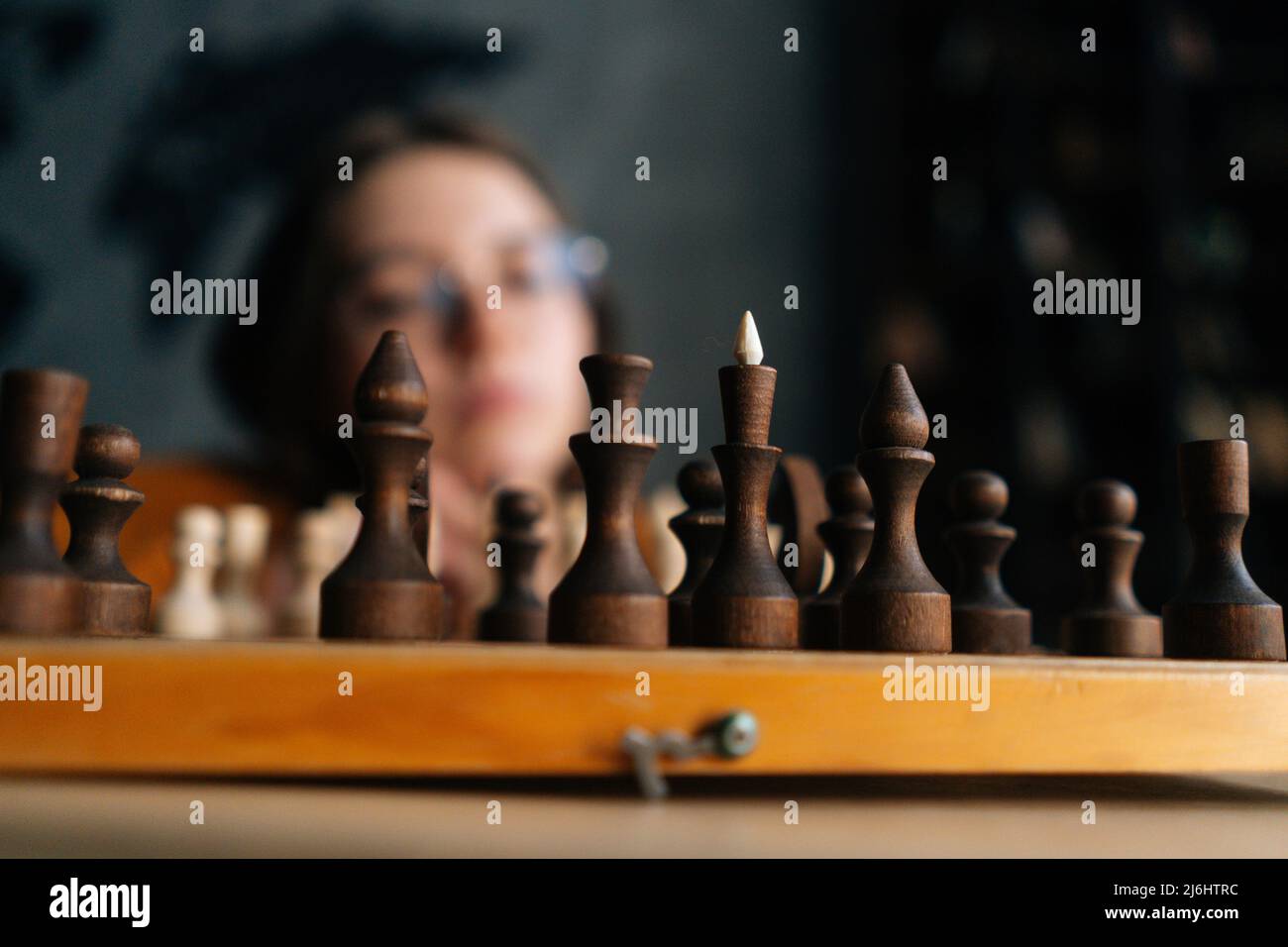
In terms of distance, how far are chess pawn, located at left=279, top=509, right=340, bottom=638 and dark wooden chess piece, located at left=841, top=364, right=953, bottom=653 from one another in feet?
3.22

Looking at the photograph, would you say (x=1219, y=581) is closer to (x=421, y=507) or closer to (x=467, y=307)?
(x=421, y=507)

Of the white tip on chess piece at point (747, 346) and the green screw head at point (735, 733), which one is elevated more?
the white tip on chess piece at point (747, 346)

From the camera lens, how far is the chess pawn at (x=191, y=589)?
1.45 meters

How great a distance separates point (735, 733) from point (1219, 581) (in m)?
0.43

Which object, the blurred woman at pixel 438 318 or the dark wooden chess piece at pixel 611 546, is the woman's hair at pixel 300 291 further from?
the dark wooden chess piece at pixel 611 546

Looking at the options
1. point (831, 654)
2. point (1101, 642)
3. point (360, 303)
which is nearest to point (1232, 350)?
point (1101, 642)

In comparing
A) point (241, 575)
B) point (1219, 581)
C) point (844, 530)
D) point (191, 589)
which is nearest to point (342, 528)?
point (241, 575)

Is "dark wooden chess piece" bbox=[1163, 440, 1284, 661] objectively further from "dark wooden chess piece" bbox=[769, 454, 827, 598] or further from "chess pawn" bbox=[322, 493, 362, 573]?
"chess pawn" bbox=[322, 493, 362, 573]

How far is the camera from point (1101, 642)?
0.93 metres

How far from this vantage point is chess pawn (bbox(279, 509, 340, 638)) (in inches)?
58.9

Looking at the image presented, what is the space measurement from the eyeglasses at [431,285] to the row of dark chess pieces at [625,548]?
1.64 meters

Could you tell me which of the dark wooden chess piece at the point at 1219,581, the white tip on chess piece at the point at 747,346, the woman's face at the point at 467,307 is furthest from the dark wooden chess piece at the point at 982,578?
the woman's face at the point at 467,307

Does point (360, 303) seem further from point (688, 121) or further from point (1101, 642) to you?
point (1101, 642)

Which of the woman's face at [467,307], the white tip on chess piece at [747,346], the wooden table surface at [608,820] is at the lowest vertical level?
the wooden table surface at [608,820]
